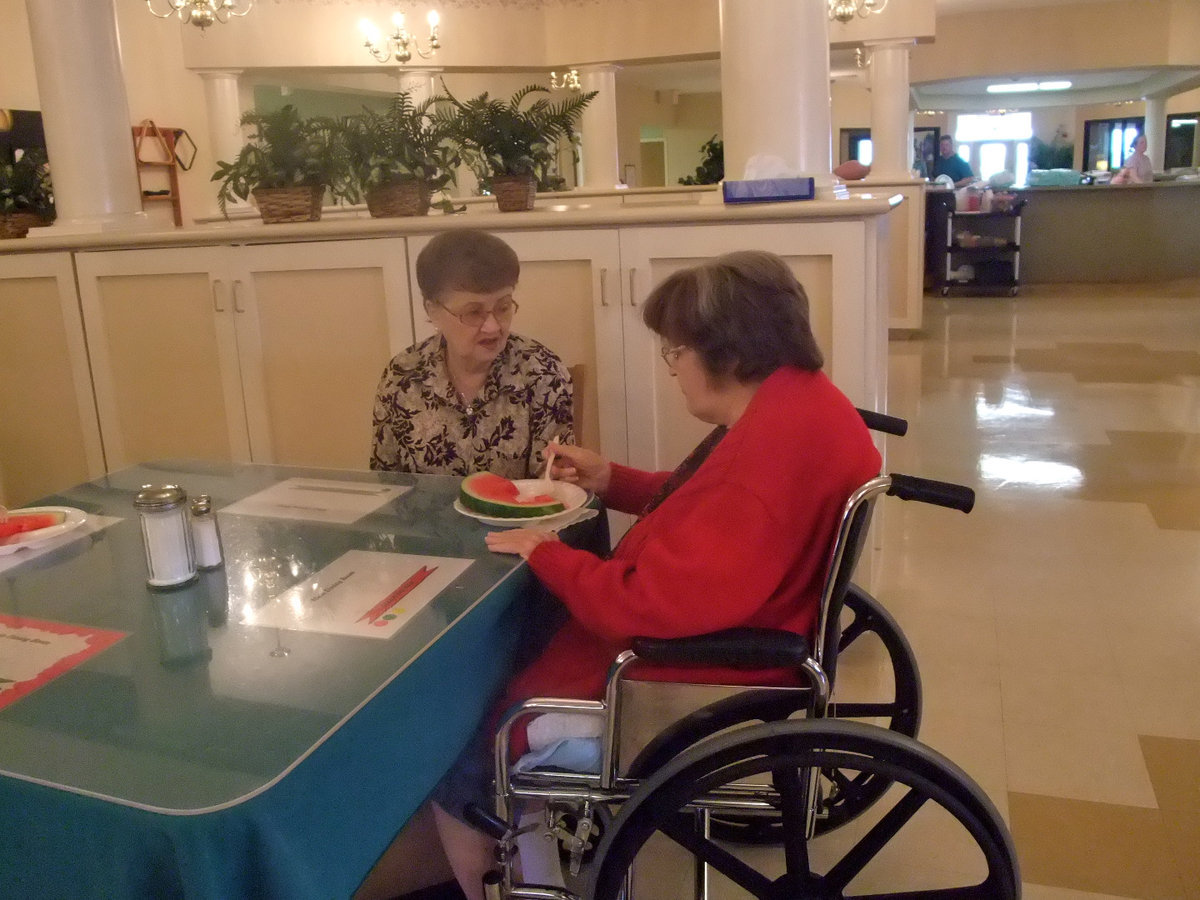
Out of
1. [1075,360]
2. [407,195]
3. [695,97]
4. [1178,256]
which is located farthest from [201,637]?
[695,97]

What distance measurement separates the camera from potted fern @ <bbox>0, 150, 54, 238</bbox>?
11.8 ft

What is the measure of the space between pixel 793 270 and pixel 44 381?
2.47 meters

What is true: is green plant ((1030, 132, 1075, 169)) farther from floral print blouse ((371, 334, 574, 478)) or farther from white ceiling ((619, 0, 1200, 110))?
floral print blouse ((371, 334, 574, 478))

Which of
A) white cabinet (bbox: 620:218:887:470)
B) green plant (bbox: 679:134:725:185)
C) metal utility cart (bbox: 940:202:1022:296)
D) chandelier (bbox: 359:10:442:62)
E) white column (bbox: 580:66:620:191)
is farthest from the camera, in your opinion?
metal utility cart (bbox: 940:202:1022:296)

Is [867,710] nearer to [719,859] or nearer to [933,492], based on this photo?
[719,859]

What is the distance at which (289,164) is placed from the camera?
2.97 meters

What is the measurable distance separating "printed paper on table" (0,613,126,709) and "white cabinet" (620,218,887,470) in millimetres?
1598

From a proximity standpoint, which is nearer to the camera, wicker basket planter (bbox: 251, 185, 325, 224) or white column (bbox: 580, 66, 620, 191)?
wicker basket planter (bbox: 251, 185, 325, 224)

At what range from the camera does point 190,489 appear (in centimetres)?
183

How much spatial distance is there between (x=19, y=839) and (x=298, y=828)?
10.0 inches

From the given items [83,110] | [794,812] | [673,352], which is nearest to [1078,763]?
[794,812]

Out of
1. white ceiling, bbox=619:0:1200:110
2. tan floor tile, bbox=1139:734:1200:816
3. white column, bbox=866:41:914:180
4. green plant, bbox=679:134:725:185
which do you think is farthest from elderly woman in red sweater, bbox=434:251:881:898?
white ceiling, bbox=619:0:1200:110

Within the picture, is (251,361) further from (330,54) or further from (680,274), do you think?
(330,54)

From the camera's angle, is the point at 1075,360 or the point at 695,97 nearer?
the point at 1075,360
